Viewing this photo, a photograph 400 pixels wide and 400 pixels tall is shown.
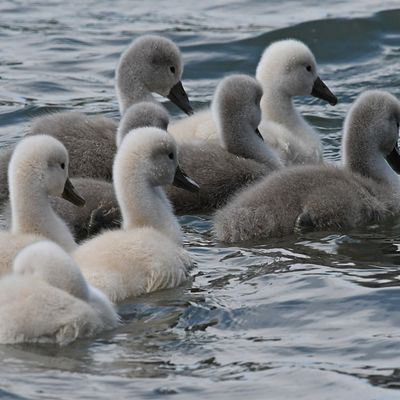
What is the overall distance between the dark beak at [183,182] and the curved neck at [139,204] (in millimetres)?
446

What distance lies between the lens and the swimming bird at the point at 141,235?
7703mm

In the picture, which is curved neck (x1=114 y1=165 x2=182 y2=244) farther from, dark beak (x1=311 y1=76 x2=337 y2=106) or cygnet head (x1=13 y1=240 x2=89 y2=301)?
dark beak (x1=311 y1=76 x2=337 y2=106)

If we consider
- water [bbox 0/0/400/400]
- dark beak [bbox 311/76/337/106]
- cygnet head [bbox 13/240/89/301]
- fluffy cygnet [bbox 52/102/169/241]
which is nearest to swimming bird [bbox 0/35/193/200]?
fluffy cygnet [bbox 52/102/169/241]

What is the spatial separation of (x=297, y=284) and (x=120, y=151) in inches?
48.9

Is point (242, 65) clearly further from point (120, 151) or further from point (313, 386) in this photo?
point (313, 386)

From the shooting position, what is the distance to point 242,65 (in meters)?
15.1

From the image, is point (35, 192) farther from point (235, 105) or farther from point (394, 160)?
point (394, 160)

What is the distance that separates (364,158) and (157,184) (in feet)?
5.56

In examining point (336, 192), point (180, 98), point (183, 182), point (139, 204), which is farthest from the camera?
point (180, 98)

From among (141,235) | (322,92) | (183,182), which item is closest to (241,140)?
(183,182)

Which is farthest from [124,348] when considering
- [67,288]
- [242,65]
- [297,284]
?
[242,65]

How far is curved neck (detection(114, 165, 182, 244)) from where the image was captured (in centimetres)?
835

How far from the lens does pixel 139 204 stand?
8352mm

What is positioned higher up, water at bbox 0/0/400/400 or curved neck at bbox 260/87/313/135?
curved neck at bbox 260/87/313/135
